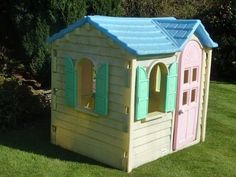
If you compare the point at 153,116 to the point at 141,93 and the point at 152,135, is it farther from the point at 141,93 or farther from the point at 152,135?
the point at 141,93

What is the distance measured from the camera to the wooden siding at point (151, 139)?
7.16 m

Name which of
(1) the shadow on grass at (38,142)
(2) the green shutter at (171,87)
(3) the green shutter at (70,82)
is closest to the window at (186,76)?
(2) the green shutter at (171,87)

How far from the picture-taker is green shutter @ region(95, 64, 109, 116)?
705 cm

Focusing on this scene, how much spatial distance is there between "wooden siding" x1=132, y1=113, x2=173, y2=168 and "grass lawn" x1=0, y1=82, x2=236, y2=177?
0.41 ft

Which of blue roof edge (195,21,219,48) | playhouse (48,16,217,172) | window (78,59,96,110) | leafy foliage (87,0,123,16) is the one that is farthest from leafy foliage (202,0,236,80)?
window (78,59,96,110)

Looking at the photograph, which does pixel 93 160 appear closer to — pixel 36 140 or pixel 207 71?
pixel 36 140

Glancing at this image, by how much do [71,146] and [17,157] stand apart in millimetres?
943

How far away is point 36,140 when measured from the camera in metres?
8.38

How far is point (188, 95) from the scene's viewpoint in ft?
26.7

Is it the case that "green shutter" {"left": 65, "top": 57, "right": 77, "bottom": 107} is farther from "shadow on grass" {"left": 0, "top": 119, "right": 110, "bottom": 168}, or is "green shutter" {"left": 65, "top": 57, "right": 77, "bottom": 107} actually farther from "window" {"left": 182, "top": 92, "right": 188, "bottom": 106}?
"window" {"left": 182, "top": 92, "right": 188, "bottom": 106}

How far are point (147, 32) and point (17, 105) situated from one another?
10.4 feet

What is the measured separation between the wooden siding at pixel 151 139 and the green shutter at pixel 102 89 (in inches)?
22.0

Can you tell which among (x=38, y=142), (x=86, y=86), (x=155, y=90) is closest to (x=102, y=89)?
(x=86, y=86)

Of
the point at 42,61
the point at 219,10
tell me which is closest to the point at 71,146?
the point at 42,61
